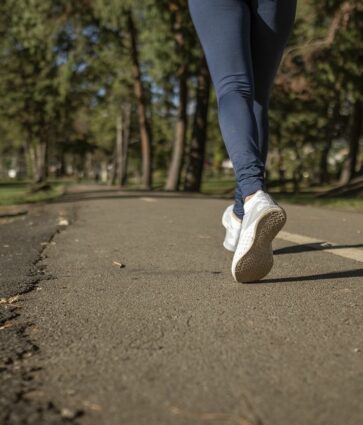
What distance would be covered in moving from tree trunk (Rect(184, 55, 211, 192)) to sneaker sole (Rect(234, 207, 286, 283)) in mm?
18268

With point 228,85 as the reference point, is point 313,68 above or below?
above

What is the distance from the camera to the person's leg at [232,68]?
2846mm

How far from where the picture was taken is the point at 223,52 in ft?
9.59

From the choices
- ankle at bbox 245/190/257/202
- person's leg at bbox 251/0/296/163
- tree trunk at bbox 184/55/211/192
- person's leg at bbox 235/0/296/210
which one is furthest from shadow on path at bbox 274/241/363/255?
tree trunk at bbox 184/55/211/192

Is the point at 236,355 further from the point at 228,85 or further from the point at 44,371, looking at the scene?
the point at 228,85

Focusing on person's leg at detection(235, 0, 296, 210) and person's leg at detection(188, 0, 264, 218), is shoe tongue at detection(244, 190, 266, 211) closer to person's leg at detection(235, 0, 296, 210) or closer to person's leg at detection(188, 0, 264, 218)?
person's leg at detection(188, 0, 264, 218)

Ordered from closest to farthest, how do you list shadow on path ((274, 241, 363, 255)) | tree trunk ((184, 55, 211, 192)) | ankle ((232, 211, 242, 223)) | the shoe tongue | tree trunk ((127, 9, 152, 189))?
the shoe tongue, ankle ((232, 211, 242, 223)), shadow on path ((274, 241, 363, 255)), tree trunk ((184, 55, 211, 192)), tree trunk ((127, 9, 152, 189))

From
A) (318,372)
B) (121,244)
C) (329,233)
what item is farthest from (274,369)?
(329,233)

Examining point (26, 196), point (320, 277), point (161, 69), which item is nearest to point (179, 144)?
point (161, 69)

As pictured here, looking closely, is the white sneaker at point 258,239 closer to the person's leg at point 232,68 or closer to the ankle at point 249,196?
the ankle at point 249,196

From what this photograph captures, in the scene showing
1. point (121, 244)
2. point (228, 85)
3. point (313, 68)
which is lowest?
point (121, 244)

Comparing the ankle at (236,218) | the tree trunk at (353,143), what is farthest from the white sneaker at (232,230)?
the tree trunk at (353,143)

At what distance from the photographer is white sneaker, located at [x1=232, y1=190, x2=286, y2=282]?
2.43 m

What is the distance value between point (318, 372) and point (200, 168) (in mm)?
19683
